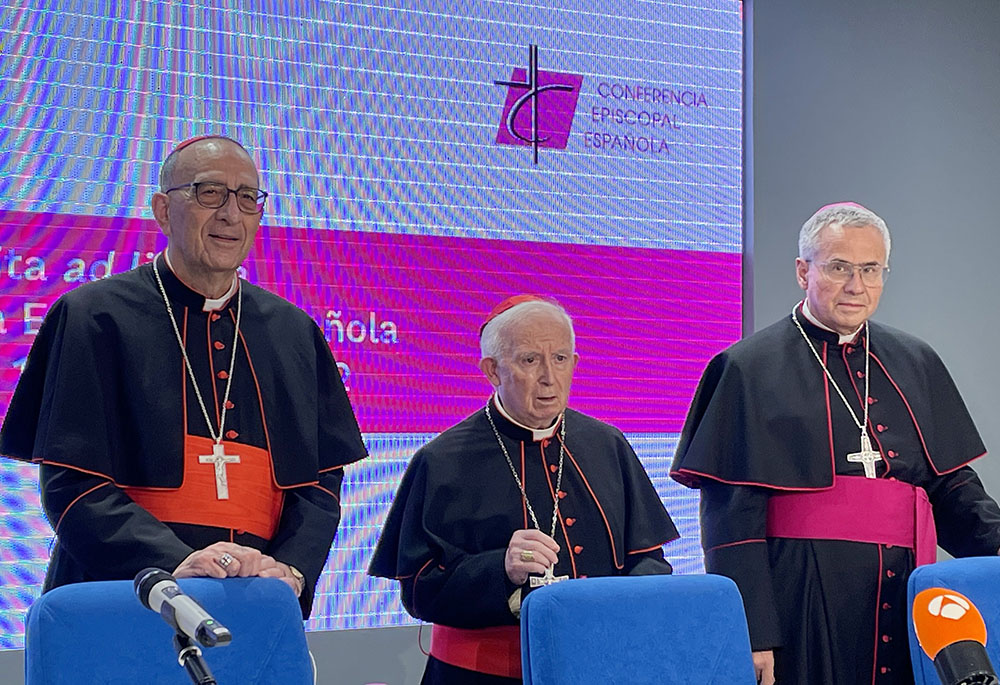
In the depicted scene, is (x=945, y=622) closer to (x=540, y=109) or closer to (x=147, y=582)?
(x=147, y=582)

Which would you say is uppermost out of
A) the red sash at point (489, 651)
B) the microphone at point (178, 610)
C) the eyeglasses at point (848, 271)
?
the eyeglasses at point (848, 271)

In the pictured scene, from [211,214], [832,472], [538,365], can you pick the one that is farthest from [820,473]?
[211,214]

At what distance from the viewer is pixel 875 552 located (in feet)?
11.0

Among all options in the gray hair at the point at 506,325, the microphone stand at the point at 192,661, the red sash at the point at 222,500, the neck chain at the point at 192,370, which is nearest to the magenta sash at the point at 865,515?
the gray hair at the point at 506,325

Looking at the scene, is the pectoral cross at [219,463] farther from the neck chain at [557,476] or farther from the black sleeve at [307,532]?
the neck chain at [557,476]

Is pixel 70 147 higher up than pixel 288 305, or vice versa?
pixel 70 147

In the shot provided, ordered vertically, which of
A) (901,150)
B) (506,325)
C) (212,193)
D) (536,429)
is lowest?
(536,429)

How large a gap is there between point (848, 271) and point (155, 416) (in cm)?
185

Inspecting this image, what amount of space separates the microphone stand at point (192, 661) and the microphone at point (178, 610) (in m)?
0.01

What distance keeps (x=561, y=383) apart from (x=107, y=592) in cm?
134

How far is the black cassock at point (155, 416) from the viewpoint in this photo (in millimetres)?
2719

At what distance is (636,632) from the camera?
243 centimetres

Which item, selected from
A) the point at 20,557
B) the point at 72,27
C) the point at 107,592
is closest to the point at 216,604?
the point at 107,592

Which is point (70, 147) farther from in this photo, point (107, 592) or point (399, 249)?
point (107, 592)
